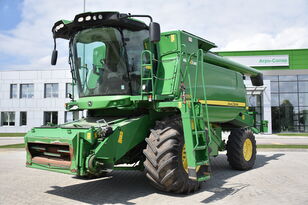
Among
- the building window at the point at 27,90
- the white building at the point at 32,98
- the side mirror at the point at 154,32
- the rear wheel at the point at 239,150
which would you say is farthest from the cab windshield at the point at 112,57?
the building window at the point at 27,90

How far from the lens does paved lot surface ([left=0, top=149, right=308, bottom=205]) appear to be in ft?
18.2

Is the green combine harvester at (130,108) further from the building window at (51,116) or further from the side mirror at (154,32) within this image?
the building window at (51,116)

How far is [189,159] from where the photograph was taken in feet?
18.0

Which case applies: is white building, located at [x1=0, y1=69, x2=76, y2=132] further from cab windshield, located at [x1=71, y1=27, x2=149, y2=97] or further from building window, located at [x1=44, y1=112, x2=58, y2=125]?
cab windshield, located at [x1=71, y1=27, x2=149, y2=97]

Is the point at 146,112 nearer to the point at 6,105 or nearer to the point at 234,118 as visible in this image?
the point at 234,118

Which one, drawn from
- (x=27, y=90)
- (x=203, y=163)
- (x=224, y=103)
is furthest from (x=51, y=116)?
(x=203, y=163)

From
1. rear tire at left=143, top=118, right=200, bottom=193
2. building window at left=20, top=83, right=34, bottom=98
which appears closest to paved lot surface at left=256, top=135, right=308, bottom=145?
rear tire at left=143, top=118, right=200, bottom=193

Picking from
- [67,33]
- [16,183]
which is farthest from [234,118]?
[16,183]

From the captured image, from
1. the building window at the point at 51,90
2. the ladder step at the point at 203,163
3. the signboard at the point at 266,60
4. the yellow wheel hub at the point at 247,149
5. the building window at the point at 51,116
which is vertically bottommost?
the yellow wheel hub at the point at 247,149

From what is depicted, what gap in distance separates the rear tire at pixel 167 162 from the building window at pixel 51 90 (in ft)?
94.2

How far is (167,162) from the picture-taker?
546 cm

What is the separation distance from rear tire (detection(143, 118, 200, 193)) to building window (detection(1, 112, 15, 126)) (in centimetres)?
3194

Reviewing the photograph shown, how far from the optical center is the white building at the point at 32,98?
1266 inches

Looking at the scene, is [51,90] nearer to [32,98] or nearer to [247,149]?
[32,98]
